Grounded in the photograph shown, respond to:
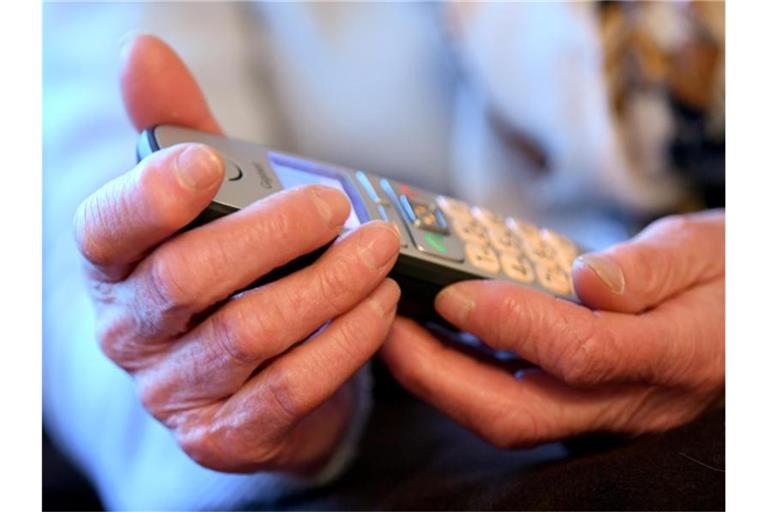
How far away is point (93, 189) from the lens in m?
0.50

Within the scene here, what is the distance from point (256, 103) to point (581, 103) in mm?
254

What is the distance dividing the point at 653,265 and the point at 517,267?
0.22ft

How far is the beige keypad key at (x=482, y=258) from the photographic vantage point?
378mm

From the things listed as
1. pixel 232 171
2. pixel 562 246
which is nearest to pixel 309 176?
pixel 232 171

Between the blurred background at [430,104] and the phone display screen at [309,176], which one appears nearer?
the phone display screen at [309,176]

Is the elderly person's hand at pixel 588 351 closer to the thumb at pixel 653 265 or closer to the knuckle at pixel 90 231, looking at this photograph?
the thumb at pixel 653 265

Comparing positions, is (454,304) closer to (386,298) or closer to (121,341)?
(386,298)

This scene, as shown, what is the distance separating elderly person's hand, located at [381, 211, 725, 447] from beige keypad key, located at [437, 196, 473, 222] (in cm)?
6

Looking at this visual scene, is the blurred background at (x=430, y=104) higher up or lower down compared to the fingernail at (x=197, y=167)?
lower down

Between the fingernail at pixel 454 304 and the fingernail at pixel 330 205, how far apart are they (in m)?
0.07

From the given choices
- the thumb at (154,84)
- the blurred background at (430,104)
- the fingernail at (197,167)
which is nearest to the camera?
the fingernail at (197,167)

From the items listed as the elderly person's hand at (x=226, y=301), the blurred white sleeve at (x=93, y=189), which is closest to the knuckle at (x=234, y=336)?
the elderly person's hand at (x=226, y=301)

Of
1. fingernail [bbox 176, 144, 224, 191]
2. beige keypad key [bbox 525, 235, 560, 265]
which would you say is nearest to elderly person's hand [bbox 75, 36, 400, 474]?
fingernail [bbox 176, 144, 224, 191]
